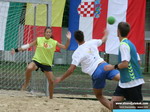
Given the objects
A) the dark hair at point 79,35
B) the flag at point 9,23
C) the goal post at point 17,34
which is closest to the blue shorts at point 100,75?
the dark hair at point 79,35

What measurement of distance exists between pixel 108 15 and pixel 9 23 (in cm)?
314

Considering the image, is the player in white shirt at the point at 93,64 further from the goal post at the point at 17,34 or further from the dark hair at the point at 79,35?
the goal post at the point at 17,34

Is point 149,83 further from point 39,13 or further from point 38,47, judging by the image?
point 38,47

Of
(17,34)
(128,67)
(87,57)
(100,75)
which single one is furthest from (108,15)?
(128,67)

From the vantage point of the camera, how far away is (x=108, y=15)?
37.0ft

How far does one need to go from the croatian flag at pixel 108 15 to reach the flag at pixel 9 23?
1815 millimetres

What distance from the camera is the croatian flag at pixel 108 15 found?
1125cm

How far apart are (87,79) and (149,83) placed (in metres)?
2.78

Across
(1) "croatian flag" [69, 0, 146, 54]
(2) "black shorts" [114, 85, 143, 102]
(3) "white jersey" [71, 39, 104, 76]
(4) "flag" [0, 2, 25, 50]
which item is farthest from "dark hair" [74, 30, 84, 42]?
(1) "croatian flag" [69, 0, 146, 54]

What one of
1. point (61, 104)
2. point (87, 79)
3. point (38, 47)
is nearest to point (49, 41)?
point (38, 47)

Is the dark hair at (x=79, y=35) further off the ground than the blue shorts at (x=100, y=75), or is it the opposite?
the dark hair at (x=79, y=35)

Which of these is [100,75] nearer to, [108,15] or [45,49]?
[45,49]

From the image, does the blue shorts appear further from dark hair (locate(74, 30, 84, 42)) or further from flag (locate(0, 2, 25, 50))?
flag (locate(0, 2, 25, 50))

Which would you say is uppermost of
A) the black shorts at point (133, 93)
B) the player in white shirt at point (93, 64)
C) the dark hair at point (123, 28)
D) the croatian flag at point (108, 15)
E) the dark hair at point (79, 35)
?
the croatian flag at point (108, 15)
